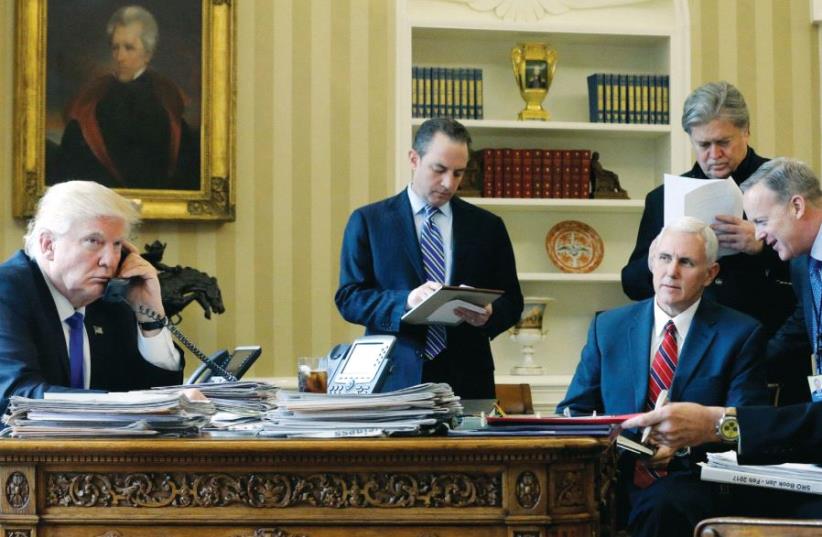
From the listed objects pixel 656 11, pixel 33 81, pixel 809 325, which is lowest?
pixel 809 325

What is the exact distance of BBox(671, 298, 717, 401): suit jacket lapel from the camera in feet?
10.7

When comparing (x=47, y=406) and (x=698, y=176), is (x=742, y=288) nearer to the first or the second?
(x=698, y=176)

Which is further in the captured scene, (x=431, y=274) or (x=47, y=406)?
(x=431, y=274)

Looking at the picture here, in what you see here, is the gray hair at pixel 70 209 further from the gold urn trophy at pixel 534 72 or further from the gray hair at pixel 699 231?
the gold urn trophy at pixel 534 72

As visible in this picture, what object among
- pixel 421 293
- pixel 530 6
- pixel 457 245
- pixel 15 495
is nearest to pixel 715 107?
pixel 457 245

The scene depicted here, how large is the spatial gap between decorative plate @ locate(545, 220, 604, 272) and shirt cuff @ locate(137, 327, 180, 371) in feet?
9.90

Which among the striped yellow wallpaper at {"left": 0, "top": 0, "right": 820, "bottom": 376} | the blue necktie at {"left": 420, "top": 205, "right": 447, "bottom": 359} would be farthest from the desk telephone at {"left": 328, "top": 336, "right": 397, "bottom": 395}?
the striped yellow wallpaper at {"left": 0, "top": 0, "right": 820, "bottom": 376}

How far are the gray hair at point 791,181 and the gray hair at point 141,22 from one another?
10.3 ft

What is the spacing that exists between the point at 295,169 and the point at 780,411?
3473mm

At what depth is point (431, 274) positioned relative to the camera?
13.3 feet

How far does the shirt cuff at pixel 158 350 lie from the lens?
323 centimetres

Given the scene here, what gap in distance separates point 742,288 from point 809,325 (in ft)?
1.83

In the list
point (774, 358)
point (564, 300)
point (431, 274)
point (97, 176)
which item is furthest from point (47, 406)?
point (564, 300)

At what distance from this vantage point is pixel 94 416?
2.32 meters
